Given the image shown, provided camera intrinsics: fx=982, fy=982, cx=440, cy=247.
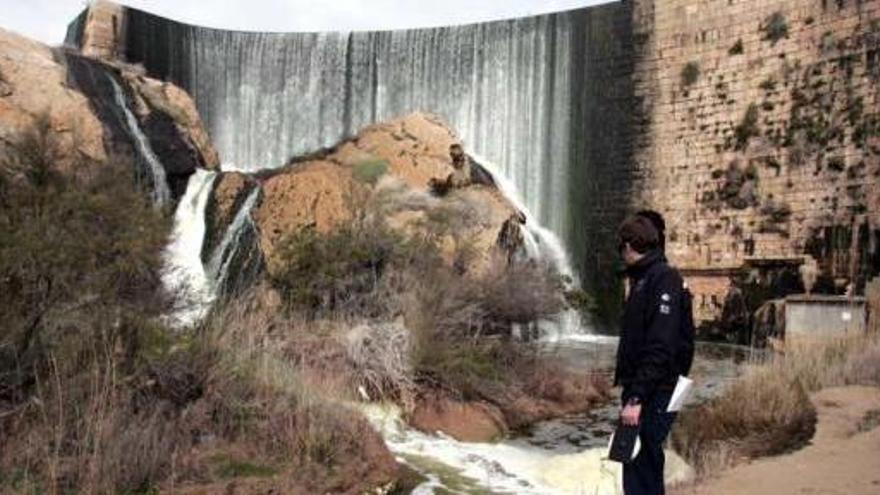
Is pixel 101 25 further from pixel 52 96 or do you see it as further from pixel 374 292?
pixel 374 292

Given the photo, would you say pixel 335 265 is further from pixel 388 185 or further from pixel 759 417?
pixel 759 417

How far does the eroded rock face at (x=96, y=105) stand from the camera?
14.4 meters

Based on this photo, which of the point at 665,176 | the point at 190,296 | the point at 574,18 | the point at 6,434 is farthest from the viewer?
the point at 574,18

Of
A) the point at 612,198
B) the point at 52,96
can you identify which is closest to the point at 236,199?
the point at 52,96

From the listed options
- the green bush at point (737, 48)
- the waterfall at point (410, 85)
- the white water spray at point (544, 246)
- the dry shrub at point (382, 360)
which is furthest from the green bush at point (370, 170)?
the green bush at point (737, 48)

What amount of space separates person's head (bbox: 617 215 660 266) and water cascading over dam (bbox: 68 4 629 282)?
1782cm

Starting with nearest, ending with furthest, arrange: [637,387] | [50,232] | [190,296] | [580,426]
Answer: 1. [637,387]
2. [50,232]
3. [190,296]
4. [580,426]

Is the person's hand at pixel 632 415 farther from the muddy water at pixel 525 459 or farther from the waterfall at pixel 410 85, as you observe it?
the waterfall at pixel 410 85

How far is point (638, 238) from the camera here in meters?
4.33

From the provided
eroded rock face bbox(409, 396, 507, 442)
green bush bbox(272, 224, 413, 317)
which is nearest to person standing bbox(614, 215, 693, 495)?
eroded rock face bbox(409, 396, 507, 442)

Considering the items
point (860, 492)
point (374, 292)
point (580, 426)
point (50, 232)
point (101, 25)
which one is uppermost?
point (101, 25)

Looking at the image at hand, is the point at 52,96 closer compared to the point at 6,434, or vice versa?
the point at 6,434

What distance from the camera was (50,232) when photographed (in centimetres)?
652

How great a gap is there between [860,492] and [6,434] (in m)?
5.02
